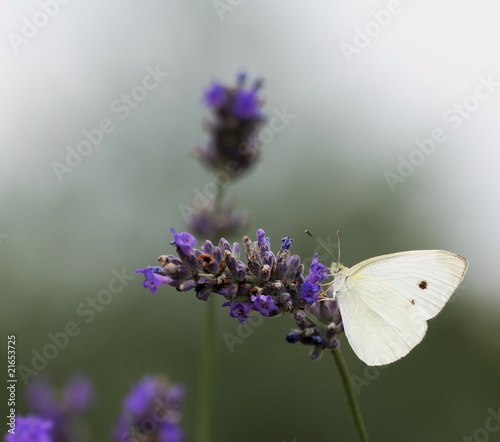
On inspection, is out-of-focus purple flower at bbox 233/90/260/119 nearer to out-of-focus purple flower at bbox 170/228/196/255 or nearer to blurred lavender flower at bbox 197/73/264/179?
blurred lavender flower at bbox 197/73/264/179

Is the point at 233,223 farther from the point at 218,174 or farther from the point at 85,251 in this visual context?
the point at 85,251

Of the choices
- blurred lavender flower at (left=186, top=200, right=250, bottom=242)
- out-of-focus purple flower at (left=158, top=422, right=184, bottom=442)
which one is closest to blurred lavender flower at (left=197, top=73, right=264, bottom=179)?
blurred lavender flower at (left=186, top=200, right=250, bottom=242)

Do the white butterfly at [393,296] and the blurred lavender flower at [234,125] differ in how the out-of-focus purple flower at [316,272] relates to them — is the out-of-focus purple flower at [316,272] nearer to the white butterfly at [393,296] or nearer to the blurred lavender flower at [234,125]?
the white butterfly at [393,296]

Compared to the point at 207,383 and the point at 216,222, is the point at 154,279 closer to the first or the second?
the point at 207,383

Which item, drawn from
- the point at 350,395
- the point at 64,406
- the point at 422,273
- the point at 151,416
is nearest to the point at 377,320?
the point at 422,273

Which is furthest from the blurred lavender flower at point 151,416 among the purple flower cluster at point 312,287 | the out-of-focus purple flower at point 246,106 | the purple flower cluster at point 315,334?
the out-of-focus purple flower at point 246,106
